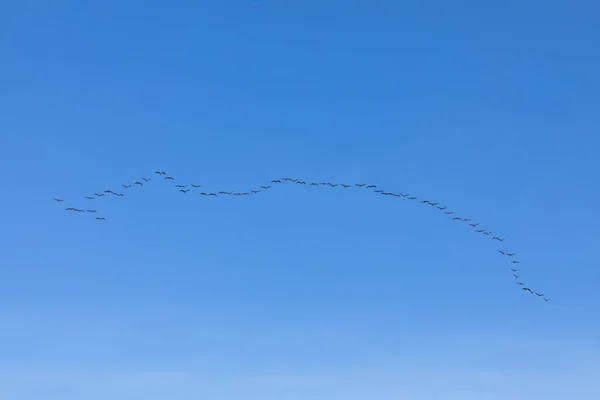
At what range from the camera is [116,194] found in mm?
112562

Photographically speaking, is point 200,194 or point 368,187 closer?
point 200,194

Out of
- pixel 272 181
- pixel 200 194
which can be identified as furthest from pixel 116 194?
pixel 272 181

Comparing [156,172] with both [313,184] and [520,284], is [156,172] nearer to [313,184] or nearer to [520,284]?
Answer: [313,184]

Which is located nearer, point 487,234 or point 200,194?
point 200,194

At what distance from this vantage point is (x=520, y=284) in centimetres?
11506

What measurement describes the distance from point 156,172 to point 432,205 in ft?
133

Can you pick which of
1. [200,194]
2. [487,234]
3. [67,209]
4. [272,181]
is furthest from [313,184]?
[67,209]

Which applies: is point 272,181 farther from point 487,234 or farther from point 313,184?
point 487,234

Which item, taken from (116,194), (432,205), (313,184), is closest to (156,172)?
(116,194)

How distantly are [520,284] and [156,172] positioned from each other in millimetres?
54632

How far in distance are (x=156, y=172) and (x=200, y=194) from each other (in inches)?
392

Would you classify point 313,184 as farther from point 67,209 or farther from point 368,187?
point 67,209

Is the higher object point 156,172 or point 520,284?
point 156,172

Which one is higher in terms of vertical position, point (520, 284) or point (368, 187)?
point (368, 187)
